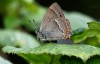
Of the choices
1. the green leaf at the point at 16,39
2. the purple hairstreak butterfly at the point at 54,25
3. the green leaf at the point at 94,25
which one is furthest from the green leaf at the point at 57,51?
the green leaf at the point at 16,39

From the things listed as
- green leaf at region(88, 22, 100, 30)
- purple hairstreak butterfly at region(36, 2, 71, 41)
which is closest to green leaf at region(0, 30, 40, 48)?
purple hairstreak butterfly at region(36, 2, 71, 41)

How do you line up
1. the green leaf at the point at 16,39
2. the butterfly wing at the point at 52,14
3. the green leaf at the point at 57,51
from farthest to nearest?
the green leaf at the point at 16,39 → the butterfly wing at the point at 52,14 → the green leaf at the point at 57,51

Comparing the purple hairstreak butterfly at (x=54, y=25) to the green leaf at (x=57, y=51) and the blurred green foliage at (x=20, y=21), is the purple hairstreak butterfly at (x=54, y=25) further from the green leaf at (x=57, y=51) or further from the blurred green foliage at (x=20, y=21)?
the blurred green foliage at (x=20, y=21)

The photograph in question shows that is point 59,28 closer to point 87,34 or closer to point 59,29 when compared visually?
point 59,29

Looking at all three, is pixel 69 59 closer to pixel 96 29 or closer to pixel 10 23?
pixel 96 29

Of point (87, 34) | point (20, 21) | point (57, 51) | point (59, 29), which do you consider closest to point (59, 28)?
point (59, 29)

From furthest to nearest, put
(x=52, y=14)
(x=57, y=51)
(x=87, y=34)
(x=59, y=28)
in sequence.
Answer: (x=59, y=28) → (x=52, y=14) → (x=87, y=34) → (x=57, y=51)

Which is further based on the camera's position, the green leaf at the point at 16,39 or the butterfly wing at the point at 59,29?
the green leaf at the point at 16,39
